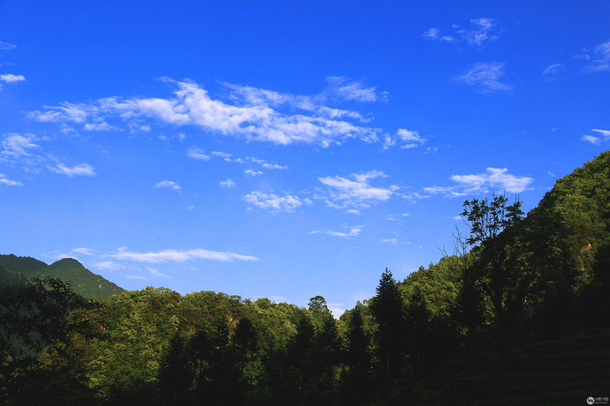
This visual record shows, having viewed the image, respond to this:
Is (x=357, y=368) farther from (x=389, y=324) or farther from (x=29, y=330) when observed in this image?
(x=29, y=330)

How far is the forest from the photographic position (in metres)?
18.1

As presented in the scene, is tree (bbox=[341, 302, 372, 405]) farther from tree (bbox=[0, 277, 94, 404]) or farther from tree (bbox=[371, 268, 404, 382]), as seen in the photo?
tree (bbox=[0, 277, 94, 404])

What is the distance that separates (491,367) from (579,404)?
1540 centimetres

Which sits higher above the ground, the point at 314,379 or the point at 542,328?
the point at 542,328

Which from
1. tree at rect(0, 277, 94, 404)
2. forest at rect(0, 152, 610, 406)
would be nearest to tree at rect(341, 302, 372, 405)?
forest at rect(0, 152, 610, 406)

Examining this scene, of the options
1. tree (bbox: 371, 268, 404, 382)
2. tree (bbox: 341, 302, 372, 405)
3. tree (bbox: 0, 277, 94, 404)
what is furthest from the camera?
tree (bbox: 371, 268, 404, 382)

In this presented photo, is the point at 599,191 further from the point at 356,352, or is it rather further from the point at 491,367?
the point at 491,367

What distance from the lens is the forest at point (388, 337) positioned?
59.5 feet

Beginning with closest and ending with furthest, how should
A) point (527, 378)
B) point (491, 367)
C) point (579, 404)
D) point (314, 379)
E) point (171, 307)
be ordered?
point (579, 404), point (527, 378), point (491, 367), point (314, 379), point (171, 307)

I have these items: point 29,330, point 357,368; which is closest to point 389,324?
point 357,368

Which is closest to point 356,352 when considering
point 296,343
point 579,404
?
point 296,343

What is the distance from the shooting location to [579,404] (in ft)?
78.5

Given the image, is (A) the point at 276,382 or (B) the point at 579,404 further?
(A) the point at 276,382

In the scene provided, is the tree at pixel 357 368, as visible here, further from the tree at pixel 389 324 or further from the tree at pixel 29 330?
the tree at pixel 29 330
